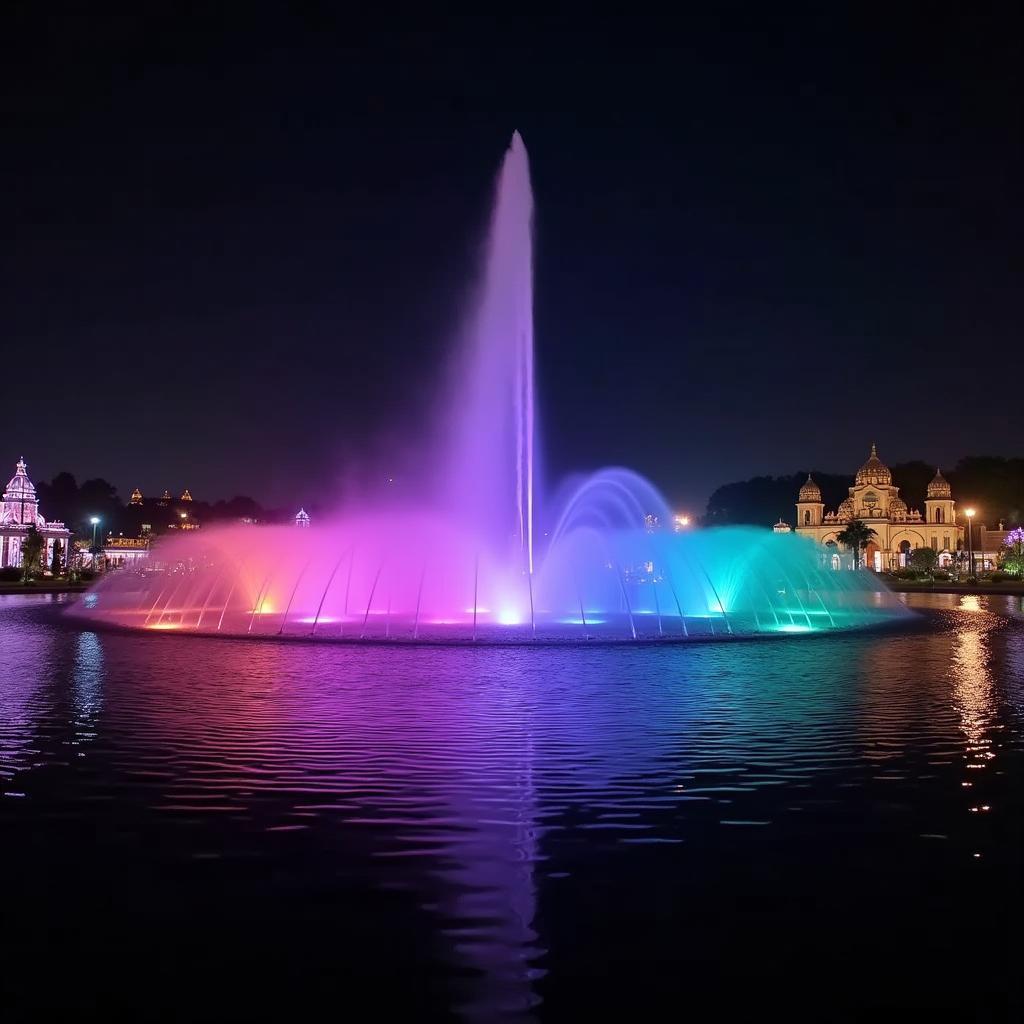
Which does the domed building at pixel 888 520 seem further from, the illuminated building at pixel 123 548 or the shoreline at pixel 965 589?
the illuminated building at pixel 123 548

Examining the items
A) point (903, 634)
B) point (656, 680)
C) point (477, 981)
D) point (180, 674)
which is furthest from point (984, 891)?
point (903, 634)

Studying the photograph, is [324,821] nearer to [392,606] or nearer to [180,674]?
[180,674]

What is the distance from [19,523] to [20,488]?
6087 millimetres

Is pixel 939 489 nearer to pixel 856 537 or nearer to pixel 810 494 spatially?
pixel 810 494

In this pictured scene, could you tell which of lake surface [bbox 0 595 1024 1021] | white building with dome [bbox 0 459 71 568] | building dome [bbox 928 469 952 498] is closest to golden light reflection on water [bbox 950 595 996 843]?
lake surface [bbox 0 595 1024 1021]

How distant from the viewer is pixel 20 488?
388 feet

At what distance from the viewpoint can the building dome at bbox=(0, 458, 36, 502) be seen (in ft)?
384

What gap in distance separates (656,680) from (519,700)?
132 inches

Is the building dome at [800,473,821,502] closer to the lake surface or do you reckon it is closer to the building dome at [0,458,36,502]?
the building dome at [0,458,36,502]

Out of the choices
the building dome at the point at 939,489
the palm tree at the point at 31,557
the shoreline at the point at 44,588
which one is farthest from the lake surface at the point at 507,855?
the building dome at the point at 939,489

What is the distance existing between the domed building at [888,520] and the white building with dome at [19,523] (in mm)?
92306

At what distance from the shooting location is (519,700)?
50.9 feet

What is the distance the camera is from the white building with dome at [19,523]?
111 metres

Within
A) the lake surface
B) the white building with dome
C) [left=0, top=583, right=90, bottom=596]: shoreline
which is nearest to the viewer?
the lake surface
